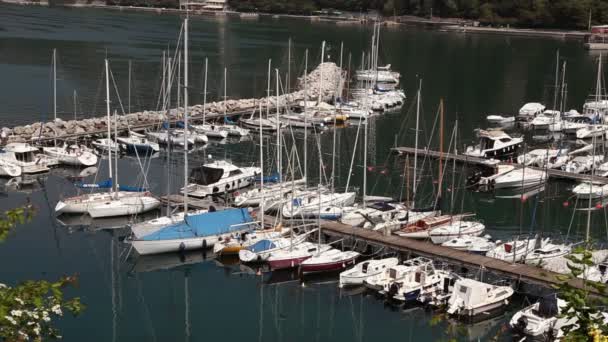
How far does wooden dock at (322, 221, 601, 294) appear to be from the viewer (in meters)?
28.0

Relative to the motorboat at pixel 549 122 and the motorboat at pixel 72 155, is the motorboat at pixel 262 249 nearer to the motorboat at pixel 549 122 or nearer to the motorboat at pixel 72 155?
the motorboat at pixel 72 155

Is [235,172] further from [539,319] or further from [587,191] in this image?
[539,319]

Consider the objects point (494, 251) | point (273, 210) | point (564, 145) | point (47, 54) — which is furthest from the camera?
point (47, 54)

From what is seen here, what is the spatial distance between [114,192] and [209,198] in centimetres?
422

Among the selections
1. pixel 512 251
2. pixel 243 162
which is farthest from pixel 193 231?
pixel 243 162

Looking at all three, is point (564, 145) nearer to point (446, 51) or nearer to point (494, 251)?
point (494, 251)

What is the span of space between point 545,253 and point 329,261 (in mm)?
7526

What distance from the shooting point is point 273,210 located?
36406mm

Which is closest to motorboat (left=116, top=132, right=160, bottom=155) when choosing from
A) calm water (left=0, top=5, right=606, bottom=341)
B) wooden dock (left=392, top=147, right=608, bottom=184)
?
calm water (left=0, top=5, right=606, bottom=341)

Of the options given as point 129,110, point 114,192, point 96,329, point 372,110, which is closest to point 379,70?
point 372,110

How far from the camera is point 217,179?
1576 inches

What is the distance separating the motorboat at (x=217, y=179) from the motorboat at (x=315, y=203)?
17.5ft

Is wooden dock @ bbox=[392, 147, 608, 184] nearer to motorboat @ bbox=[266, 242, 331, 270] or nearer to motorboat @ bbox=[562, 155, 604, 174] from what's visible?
A: motorboat @ bbox=[562, 155, 604, 174]

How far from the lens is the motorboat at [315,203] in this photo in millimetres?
34688
